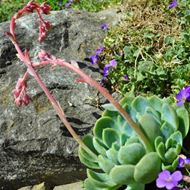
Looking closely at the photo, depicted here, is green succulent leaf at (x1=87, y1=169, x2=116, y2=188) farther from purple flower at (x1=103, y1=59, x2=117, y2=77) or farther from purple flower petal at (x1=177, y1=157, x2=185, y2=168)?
purple flower at (x1=103, y1=59, x2=117, y2=77)

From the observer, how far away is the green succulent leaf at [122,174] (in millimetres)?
2449

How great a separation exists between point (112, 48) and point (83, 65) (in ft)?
0.81

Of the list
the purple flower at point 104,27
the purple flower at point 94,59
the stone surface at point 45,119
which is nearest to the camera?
the stone surface at point 45,119

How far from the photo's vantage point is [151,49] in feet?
11.6

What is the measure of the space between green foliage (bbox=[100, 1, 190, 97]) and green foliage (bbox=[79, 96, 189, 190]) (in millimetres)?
448

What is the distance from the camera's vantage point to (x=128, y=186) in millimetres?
2611

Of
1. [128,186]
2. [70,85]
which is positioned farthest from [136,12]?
[128,186]

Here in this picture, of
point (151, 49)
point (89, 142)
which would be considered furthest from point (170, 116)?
point (151, 49)

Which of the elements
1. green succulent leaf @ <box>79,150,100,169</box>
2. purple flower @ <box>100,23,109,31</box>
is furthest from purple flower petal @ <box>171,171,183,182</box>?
purple flower @ <box>100,23,109,31</box>

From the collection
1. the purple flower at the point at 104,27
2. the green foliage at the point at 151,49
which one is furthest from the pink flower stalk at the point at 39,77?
the purple flower at the point at 104,27

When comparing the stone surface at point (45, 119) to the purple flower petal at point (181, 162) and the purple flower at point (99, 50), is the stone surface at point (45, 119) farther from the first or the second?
the purple flower petal at point (181, 162)

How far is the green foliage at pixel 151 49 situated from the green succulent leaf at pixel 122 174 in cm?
75

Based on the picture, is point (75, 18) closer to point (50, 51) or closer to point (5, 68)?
point (50, 51)

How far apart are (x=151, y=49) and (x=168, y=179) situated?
1306mm
